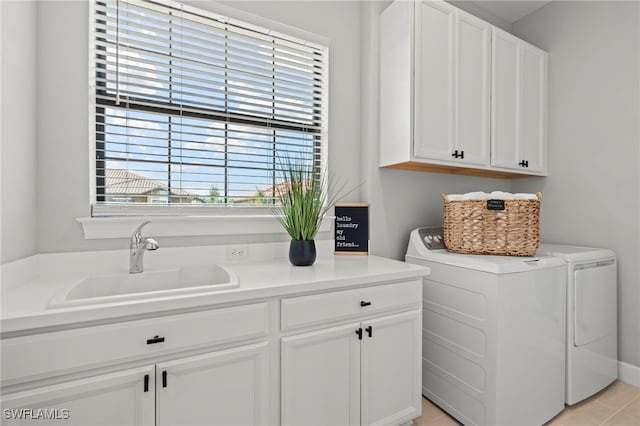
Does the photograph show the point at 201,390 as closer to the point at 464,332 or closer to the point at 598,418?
the point at 464,332

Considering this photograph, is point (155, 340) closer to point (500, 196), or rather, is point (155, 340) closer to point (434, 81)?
point (500, 196)

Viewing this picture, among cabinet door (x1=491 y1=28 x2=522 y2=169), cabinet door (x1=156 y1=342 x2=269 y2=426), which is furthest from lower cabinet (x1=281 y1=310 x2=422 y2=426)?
cabinet door (x1=491 y1=28 x2=522 y2=169)

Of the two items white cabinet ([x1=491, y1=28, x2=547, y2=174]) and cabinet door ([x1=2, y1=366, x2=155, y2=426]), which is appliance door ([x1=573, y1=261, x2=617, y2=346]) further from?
cabinet door ([x1=2, y1=366, x2=155, y2=426])

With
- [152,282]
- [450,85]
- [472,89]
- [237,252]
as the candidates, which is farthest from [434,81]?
[152,282]

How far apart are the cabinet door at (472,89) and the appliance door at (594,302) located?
95 cm

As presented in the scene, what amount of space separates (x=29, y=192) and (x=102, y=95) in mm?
569

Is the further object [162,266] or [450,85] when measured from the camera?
[450,85]

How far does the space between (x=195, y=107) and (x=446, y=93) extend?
5.17ft

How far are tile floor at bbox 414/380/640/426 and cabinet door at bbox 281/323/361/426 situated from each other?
62 centimetres

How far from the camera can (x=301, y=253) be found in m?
1.65

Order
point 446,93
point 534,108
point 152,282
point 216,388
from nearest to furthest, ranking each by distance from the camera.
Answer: point 216,388 < point 152,282 < point 446,93 < point 534,108

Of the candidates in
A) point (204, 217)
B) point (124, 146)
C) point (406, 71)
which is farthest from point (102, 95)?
point (406, 71)

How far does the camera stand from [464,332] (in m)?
1.73

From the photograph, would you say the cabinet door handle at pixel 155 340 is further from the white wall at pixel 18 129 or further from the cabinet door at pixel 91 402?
the white wall at pixel 18 129
